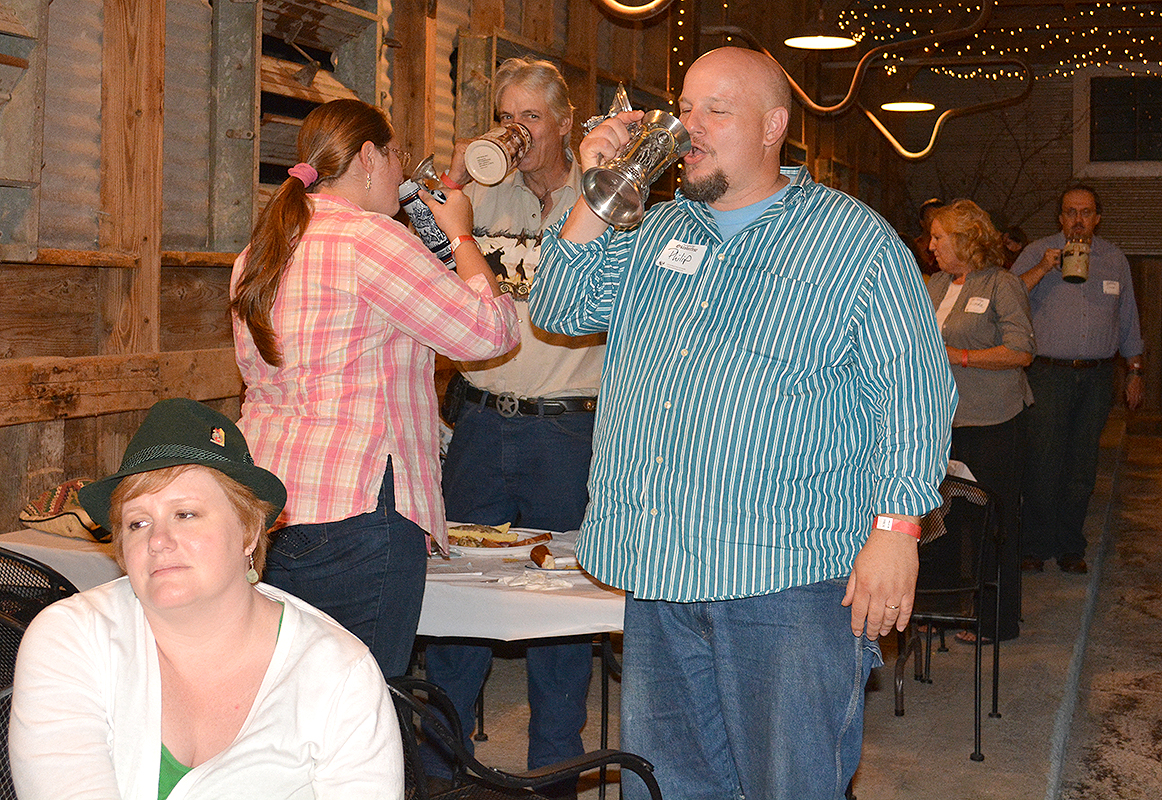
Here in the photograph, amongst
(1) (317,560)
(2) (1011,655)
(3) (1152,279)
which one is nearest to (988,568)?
(2) (1011,655)

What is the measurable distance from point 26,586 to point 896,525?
1749mm

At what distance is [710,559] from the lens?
6.85 feet

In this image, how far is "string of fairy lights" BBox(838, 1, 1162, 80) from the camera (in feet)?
32.5

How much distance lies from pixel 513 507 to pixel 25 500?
1.55 metres

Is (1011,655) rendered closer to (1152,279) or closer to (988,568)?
(988,568)

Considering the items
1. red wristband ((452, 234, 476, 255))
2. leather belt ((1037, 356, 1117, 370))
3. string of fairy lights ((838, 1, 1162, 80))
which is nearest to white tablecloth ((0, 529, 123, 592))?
red wristband ((452, 234, 476, 255))

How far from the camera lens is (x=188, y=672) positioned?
163 centimetres

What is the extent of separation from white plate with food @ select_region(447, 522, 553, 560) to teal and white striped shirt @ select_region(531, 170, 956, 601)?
0.75 m

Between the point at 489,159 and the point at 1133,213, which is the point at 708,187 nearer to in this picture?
the point at 489,159

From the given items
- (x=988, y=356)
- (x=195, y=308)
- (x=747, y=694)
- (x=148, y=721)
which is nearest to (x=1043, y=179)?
(x=988, y=356)

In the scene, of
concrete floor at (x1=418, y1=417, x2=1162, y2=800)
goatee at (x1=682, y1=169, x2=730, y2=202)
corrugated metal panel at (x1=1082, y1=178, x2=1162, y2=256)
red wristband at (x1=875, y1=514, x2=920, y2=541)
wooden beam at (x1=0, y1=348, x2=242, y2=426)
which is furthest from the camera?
corrugated metal panel at (x1=1082, y1=178, x2=1162, y2=256)

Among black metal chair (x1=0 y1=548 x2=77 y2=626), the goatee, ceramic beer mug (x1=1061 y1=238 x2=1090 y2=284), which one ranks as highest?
ceramic beer mug (x1=1061 y1=238 x2=1090 y2=284)

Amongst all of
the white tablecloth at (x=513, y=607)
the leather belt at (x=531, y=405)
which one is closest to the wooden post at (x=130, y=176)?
the leather belt at (x=531, y=405)

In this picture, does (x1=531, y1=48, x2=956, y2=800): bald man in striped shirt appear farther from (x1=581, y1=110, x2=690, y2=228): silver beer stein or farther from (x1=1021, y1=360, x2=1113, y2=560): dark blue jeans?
(x1=1021, y1=360, x2=1113, y2=560): dark blue jeans
